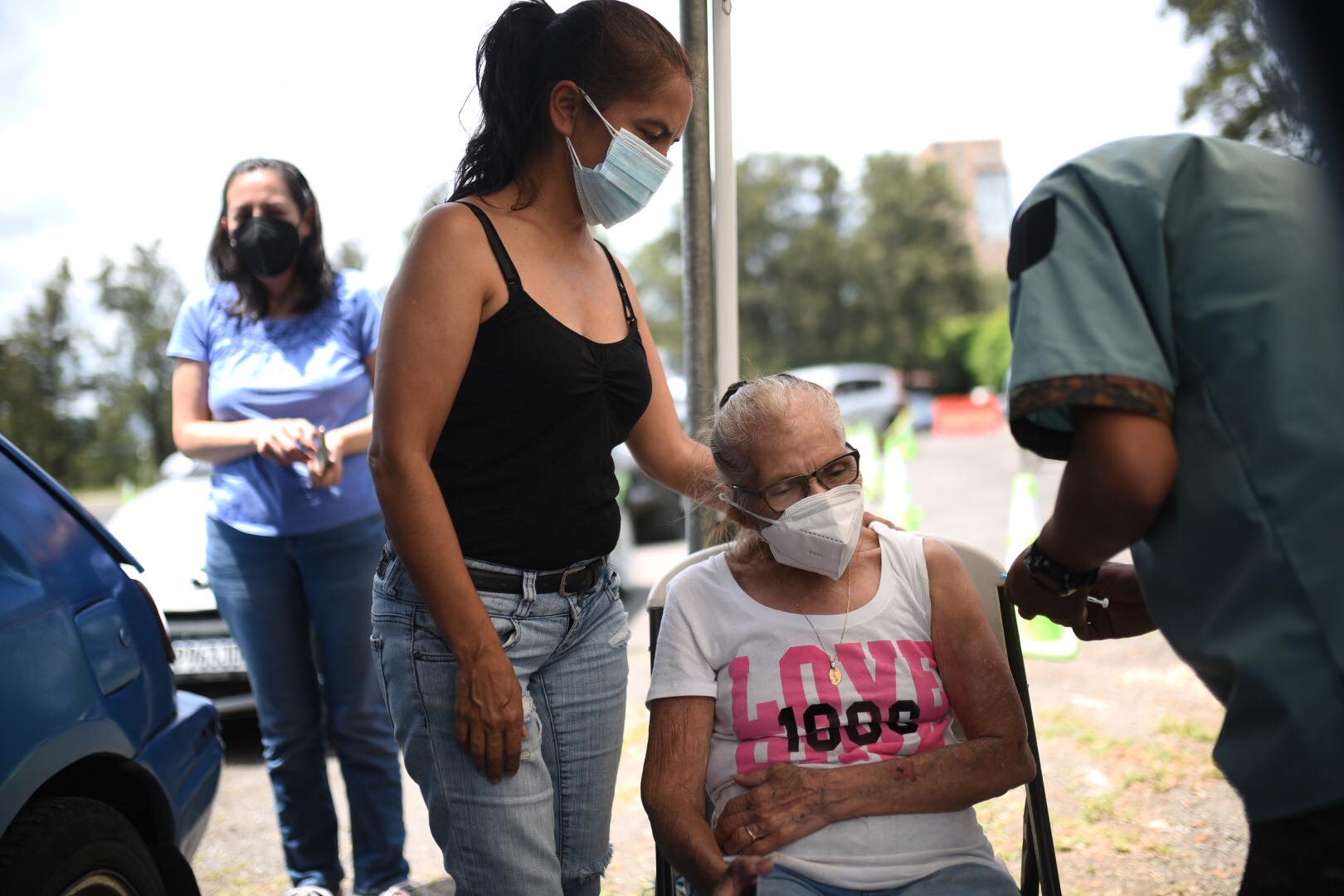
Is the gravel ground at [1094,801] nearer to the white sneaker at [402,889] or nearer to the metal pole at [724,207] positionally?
the white sneaker at [402,889]

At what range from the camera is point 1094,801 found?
406 cm

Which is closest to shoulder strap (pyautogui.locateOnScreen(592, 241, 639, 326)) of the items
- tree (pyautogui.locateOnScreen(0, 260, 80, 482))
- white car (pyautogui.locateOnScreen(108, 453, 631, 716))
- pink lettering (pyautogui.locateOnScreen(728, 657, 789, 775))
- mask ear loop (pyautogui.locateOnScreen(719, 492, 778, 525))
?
mask ear loop (pyautogui.locateOnScreen(719, 492, 778, 525))

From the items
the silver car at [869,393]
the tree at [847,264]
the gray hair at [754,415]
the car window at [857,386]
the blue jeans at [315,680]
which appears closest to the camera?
the gray hair at [754,415]

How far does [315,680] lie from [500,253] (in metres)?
1.86

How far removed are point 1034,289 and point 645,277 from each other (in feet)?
154

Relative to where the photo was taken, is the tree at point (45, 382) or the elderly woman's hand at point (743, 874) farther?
the tree at point (45, 382)

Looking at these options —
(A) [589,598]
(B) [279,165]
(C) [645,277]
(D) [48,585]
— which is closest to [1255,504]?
(A) [589,598]

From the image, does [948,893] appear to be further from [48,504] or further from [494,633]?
[48,504]

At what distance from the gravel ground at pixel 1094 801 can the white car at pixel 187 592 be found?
17.1 inches

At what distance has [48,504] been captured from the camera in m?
2.30

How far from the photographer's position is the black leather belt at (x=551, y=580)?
1.86 metres

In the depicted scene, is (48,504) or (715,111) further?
(715,111)

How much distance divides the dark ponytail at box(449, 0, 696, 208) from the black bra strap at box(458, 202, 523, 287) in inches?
5.1

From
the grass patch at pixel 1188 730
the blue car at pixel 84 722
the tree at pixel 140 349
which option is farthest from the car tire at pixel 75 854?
the tree at pixel 140 349
